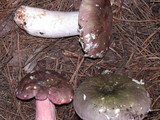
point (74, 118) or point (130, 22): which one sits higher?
point (130, 22)

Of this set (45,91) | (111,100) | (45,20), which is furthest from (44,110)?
(45,20)

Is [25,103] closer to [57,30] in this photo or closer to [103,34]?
[57,30]

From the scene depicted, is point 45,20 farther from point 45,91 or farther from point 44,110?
point 44,110

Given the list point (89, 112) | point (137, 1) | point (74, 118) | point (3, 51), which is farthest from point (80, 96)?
point (137, 1)

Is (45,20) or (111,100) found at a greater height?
(45,20)

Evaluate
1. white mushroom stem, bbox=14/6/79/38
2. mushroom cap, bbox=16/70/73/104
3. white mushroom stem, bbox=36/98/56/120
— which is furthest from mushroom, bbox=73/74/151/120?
white mushroom stem, bbox=14/6/79/38

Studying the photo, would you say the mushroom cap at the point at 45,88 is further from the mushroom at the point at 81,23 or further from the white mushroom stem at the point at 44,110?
the mushroom at the point at 81,23

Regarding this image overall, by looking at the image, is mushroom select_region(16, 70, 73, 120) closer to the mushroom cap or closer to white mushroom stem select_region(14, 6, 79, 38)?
the mushroom cap
